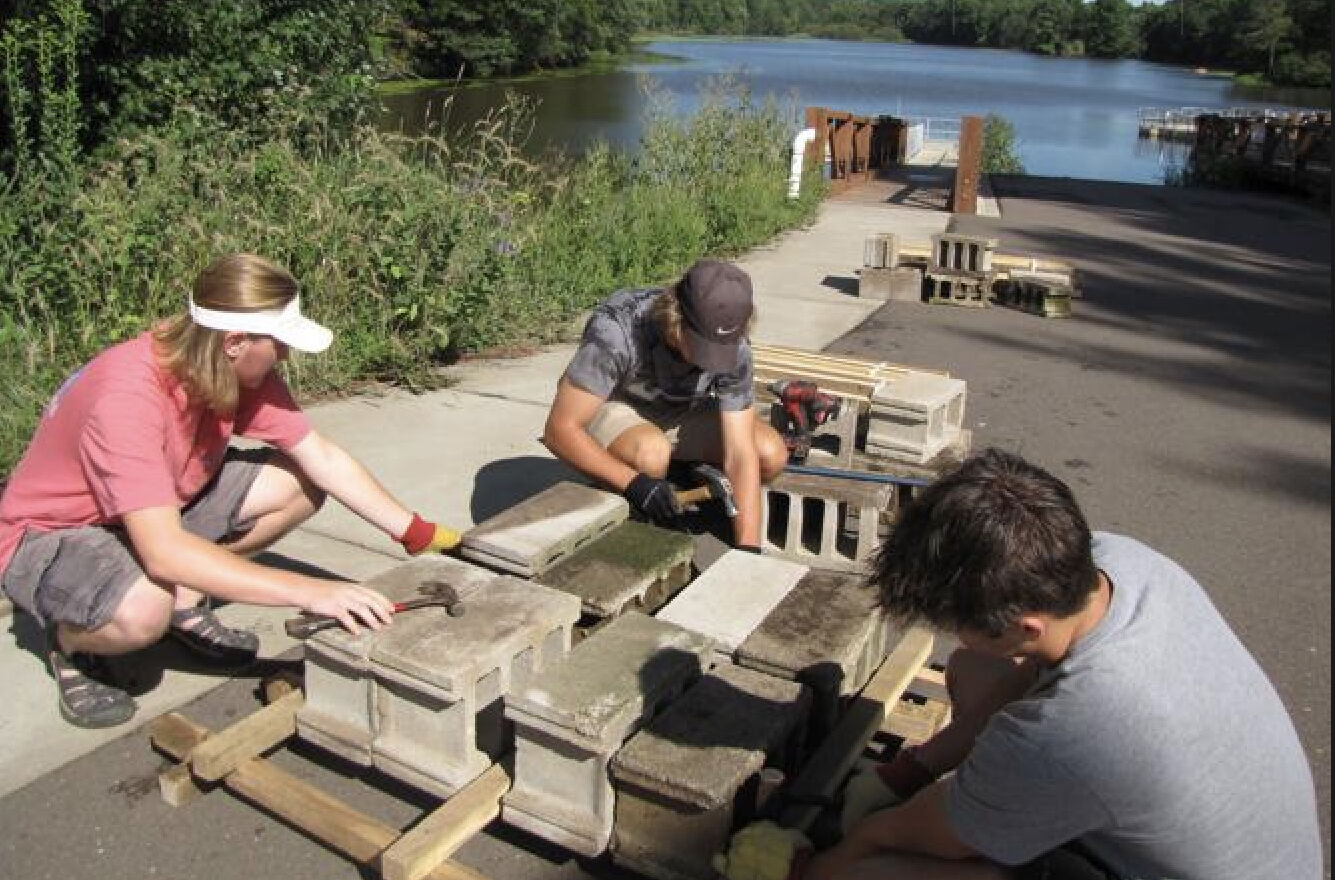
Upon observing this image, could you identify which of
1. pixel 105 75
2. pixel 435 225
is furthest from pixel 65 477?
pixel 105 75

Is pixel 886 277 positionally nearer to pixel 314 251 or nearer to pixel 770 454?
pixel 314 251

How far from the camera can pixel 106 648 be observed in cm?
301

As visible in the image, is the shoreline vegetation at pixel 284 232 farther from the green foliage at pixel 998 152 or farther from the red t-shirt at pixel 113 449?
the green foliage at pixel 998 152

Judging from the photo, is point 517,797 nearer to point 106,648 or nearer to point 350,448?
point 106,648

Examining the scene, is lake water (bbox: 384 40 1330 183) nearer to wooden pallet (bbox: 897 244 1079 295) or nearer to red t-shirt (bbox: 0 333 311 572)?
red t-shirt (bbox: 0 333 311 572)

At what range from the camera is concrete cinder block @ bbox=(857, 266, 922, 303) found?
31.3 feet

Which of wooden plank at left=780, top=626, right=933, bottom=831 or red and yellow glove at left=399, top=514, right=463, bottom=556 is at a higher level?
red and yellow glove at left=399, top=514, right=463, bottom=556

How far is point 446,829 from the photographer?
2463mm

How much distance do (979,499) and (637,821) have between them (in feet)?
3.50

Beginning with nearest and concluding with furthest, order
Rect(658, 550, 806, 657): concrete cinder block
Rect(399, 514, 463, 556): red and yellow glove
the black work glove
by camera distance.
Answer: Rect(658, 550, 806, 657): concrete cinder block
Rect(399, 514, 463, 556): red and yellow glove
the black work glove

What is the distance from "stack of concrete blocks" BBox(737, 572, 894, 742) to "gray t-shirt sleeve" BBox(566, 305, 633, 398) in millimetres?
1125

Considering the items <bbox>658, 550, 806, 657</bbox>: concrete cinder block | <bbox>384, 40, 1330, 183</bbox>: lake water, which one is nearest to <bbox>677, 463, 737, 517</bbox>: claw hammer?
<bbox>658, 550, 806, 657</bbox>: concrete cinder block

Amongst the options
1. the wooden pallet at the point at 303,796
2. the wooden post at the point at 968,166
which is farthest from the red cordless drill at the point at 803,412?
the wooden post at the point at 968,166

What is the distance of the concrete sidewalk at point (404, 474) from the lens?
3.14 metres
